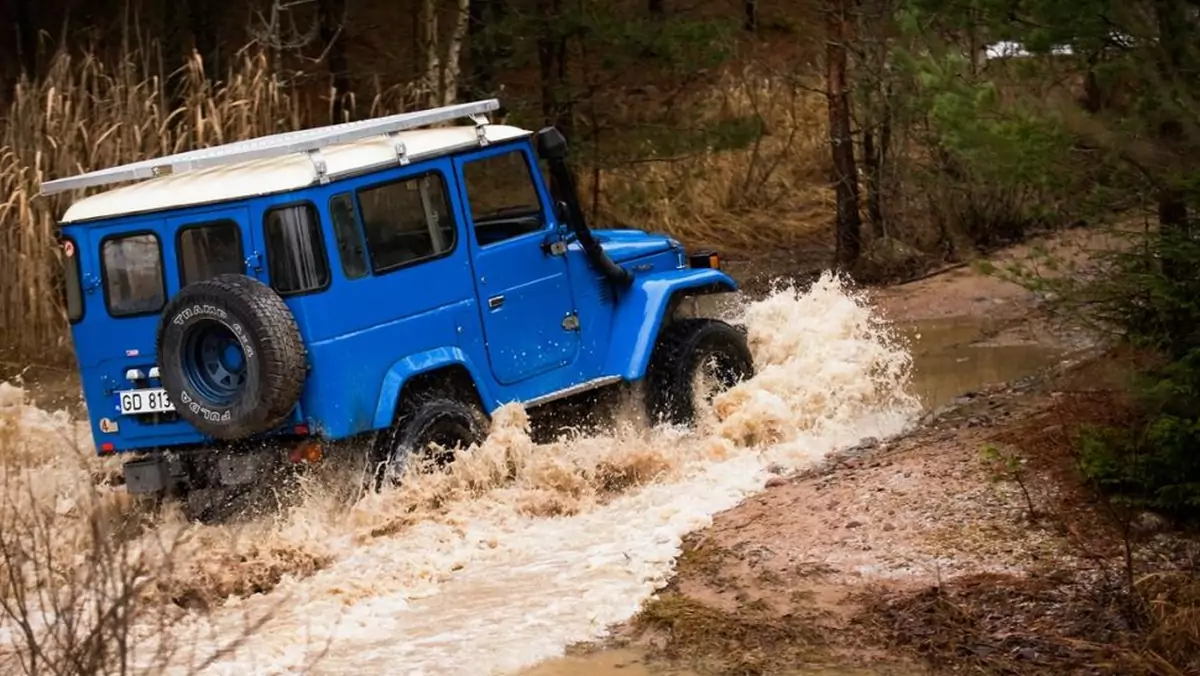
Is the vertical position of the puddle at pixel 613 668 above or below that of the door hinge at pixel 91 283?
below

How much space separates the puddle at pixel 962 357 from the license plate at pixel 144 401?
200 inches

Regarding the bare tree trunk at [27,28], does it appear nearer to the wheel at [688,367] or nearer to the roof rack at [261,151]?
the roof rack at [261,151]

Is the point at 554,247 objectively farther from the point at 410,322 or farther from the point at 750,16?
the point at 750,16

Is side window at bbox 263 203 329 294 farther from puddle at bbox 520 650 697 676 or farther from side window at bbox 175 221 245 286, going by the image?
puddle at bbox 520 650 697 676

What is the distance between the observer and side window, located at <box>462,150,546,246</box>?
9.90 m

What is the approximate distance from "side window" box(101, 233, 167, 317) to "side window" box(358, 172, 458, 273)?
1192mm

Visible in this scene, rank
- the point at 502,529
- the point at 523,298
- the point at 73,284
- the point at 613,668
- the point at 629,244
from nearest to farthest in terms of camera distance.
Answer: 1. the point at 613,668
2. the point at 502,529
3. the point at 73,284
4. the point at 523,298
5. the point at 629,244

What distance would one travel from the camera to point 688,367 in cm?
1063

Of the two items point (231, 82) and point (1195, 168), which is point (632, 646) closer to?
Result: point (1195, 168)

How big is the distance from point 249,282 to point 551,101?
9894 millimetres

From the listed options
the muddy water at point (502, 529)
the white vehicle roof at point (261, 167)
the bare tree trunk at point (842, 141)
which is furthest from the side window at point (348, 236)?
the bare tree trunk at point (842, 141)

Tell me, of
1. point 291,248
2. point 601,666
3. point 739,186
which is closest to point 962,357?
point 291,248

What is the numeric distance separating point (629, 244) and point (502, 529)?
2.69m

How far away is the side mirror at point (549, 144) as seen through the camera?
9.79m
